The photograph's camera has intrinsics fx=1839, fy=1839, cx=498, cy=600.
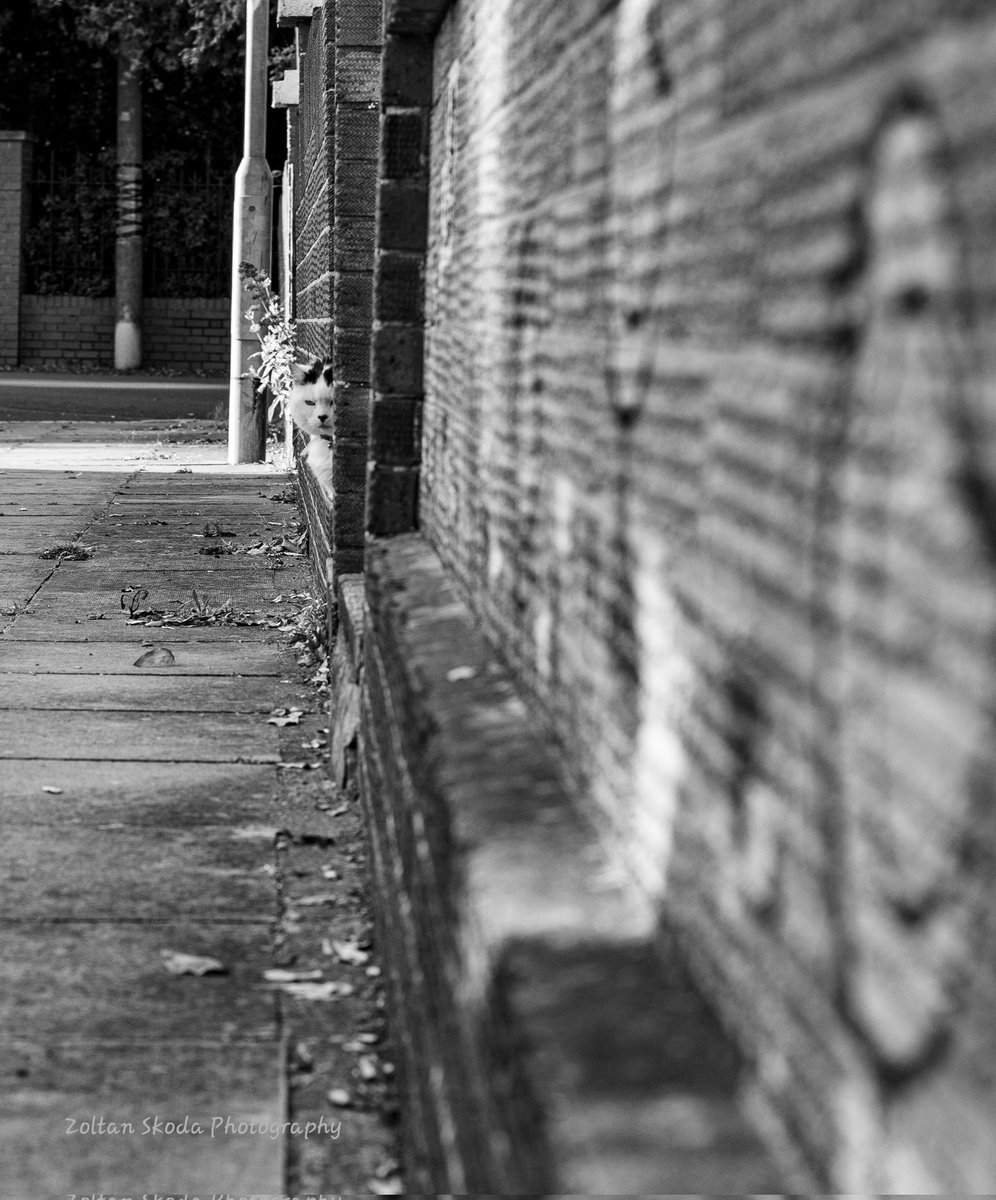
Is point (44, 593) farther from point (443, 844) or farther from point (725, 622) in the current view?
point (725, 622)

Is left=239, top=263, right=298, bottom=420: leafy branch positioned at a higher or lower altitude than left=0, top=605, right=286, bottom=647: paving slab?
higher

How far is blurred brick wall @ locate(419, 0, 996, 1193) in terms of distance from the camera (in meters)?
0.97

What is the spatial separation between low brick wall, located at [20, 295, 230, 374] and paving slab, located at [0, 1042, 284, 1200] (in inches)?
1133

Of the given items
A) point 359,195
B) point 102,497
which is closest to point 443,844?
point 359,195

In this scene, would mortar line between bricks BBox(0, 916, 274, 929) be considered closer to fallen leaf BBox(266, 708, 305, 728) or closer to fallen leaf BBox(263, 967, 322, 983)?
fallen leaf BBox(263, 967, 322, 983)

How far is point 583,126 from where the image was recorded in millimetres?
2172

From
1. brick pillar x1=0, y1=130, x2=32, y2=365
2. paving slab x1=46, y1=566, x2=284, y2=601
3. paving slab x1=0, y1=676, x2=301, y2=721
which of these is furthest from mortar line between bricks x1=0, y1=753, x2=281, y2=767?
brick pillar x1=0, y1=130, x2=32, y2=365

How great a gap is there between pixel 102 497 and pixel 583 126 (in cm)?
1000

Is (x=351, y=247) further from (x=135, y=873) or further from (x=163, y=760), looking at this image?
(x=135, y=873)

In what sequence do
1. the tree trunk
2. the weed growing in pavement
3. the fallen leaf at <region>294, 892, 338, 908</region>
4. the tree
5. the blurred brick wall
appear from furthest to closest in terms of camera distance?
the tree trunk → the tree → the weed growing in pavement → the fallen leaf at <region>294, 892, 338, 908</region> → the blurred brick wall

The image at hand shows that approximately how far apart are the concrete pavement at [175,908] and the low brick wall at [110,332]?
23861 mm

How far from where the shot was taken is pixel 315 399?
7438mm

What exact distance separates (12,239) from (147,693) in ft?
90.1

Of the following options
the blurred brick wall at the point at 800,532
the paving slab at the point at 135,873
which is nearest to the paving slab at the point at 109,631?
the paving slab at the point at 135,873
